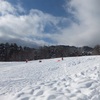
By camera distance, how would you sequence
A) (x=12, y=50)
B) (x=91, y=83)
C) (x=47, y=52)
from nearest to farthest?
(x=91, y=83)
(x=12, y=50)
(x=47, y=52)

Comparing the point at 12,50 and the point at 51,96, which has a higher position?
the point at 12,50

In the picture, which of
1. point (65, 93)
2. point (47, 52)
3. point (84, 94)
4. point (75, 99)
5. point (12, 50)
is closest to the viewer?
point (75, 99)

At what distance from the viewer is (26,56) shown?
108m

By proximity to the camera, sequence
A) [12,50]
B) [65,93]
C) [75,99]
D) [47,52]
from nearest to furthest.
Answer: [75,99] < [65,93] < [12,50] < [47,52]

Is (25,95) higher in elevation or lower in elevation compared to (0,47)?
lower

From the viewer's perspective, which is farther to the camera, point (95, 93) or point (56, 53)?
point (56, 53)

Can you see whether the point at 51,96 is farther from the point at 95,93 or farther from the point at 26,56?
the point at 26,56

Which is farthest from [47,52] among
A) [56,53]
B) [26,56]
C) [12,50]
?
[12,50]

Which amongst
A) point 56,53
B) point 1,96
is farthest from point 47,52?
point 1,96

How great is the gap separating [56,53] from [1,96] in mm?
107482

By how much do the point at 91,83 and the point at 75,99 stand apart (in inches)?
82.8

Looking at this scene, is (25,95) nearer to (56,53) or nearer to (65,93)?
(65,93)

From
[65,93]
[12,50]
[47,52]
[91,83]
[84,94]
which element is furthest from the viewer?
[47,52]

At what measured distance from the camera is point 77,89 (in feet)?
23.9
